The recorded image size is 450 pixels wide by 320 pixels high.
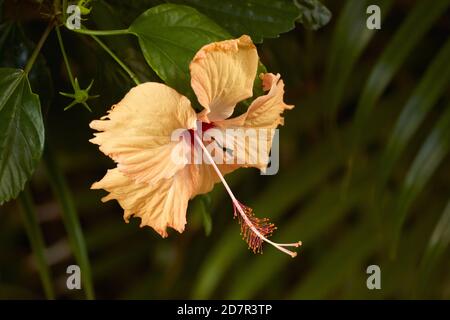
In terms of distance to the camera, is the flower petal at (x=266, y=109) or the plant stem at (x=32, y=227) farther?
the plant stem at (x=32, y=227)

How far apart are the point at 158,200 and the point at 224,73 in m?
0.09

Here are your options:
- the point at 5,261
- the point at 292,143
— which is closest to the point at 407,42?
the point at 292,143

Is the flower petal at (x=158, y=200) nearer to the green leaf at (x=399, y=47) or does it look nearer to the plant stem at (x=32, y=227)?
the plant stem at (x=32, y=227)

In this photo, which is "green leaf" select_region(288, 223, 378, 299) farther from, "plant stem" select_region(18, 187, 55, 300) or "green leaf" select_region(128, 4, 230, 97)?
"green leaf" select_region(128, 4, 230, 97)

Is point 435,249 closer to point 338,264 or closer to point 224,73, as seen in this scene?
point 338,264

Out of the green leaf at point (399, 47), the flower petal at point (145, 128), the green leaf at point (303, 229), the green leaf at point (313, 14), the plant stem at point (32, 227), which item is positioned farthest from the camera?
the green leaf at point (303, 229)

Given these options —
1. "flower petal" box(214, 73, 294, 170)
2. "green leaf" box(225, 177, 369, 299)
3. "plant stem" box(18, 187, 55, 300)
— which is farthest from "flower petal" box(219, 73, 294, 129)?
"green leaf" box(225, 177, 369, 299)

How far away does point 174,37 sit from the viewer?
512mm

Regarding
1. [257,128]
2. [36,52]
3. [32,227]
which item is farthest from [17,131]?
[32,227]

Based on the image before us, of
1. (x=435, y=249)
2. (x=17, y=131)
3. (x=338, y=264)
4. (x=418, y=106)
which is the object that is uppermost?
(x=17, y=131)

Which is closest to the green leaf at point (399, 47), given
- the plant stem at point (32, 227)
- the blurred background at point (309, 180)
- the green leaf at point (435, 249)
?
the blurred background at point (309, 180)

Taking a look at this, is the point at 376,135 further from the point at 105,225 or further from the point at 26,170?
the point at 26,170

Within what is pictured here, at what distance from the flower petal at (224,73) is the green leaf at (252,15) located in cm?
6

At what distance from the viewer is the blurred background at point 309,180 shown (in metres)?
0.76
